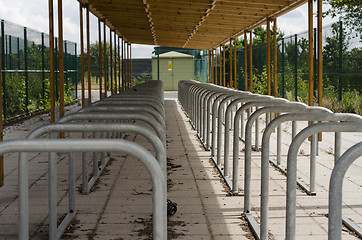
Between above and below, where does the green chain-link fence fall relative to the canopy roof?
below

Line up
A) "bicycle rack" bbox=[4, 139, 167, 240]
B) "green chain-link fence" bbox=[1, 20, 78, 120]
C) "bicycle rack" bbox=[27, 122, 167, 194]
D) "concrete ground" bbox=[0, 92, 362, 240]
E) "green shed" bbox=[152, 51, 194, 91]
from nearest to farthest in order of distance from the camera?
1. "bicycle rack" bbox=[4, 139, 167, 240]
2. "bicycle rack" bbox=[27, 122, 167, 194]
3. "concrete ground" bbox=[0, 92, 362, 240]
4. "green chain-link fence" bbox=[1, 20, 78, 120]
5. "green shed" bbox=[152, 51, 194, 91]

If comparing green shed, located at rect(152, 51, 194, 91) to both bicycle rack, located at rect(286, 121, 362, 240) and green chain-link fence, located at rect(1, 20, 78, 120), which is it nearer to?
green chain-link fence, located at rect(1, 20, 78, 120)

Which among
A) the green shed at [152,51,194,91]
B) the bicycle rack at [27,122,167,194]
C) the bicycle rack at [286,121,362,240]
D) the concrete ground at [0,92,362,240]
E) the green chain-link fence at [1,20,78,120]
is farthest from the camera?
the green shed at [152,51,194,91]

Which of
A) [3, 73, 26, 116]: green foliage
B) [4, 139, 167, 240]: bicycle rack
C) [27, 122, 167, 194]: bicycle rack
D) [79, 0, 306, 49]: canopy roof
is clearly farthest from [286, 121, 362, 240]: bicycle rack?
[3, 73, 26, 116]: green foliage

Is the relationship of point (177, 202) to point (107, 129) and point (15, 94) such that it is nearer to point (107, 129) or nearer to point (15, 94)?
point (107, 129)

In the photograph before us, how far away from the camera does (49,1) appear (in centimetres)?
775

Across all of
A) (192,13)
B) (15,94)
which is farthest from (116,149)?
(15,94)

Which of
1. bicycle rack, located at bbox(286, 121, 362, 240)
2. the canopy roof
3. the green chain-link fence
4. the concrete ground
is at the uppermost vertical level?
the canopy roof

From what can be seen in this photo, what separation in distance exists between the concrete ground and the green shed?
2692cm

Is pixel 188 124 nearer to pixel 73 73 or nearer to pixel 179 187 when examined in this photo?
pixel 179 187

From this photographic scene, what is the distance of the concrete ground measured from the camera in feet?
13.6

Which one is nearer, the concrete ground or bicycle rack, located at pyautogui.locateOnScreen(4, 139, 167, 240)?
bicycle rack, located at pyautogui.locateOnScreen(4, 139, 167, 240)

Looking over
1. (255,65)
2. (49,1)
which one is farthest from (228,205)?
(255,65)

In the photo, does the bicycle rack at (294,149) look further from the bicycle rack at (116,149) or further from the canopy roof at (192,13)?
the canopy roof at (192,13)
